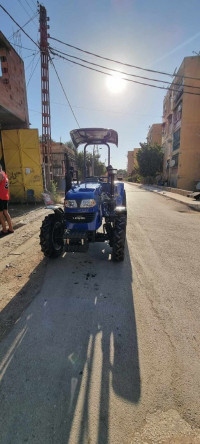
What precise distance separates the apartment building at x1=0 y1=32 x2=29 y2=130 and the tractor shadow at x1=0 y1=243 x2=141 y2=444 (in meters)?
9.63

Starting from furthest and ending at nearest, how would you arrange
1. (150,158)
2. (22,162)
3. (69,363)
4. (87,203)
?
(150,158) < (22,162) < (87,203) < (69,363)

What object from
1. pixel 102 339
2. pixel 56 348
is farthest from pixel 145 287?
pixel 56 348

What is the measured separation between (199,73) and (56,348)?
27779mm

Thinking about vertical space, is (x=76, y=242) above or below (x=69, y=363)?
above

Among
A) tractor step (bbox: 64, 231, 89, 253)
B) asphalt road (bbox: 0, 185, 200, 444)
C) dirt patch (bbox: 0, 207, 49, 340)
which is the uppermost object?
tractor step (bbox: 64, 231, 89, 253)

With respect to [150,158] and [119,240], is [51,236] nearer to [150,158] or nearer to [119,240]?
[119,240]

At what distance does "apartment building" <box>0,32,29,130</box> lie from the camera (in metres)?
9.95

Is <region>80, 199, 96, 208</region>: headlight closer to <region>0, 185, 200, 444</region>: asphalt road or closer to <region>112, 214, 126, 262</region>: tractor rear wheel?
<region>112, 214, 126, 262</region>: tractor rear wheel

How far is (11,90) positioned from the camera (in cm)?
1050

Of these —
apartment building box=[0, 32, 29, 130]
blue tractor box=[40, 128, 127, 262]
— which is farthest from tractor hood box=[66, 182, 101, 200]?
apartment building box=[0, 32, 29, 130]

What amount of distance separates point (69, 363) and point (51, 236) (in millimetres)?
2618

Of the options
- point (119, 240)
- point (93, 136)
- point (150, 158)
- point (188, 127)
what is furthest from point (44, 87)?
point (150, 158)

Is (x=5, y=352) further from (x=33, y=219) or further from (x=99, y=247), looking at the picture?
(x=33, y=219)

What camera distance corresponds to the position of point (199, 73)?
22.4 metres
